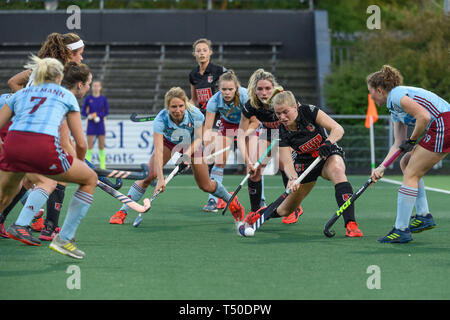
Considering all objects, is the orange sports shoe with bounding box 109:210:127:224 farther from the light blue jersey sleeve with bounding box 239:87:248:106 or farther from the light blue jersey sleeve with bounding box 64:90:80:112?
the light blue jersey sleeve with bounding box 64:90:80:112

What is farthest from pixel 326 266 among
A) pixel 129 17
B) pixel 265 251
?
pixel 129 17

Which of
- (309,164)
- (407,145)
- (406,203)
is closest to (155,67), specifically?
(309,164)

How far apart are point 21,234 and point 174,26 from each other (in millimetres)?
13412

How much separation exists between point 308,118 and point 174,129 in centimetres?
125

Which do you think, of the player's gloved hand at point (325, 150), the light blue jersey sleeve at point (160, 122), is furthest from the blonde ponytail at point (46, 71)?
the player's gloved hand at point (325, 150)

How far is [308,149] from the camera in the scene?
5832mm

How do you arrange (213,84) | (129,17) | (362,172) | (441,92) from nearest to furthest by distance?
(213,84), (362,172), (441,92), (129,17)

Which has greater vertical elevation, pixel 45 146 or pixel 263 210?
pixel 45 146

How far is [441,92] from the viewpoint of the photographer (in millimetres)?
14695

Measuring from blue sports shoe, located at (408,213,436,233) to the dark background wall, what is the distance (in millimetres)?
12069

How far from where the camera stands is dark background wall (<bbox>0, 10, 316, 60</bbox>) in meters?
17.5

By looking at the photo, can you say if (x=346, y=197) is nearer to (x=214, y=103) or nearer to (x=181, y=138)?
(x=181, y=138)

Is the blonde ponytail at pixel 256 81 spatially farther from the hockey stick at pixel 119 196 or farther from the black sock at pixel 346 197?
the hockey stick at pixel 119 196
